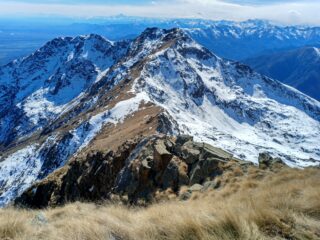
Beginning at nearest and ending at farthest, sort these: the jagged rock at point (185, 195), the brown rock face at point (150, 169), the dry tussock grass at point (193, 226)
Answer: the dry tussock grass at point (193, 226) < the jagged rock at point (185, 195) < the brown rock face at point (150, 169)

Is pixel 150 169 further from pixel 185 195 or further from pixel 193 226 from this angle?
pixel 193 226

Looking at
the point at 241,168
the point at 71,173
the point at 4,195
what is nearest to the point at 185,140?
the point at 241,168

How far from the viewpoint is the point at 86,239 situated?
6656 mm

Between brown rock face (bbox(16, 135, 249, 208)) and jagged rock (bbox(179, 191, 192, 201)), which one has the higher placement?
jagged rock (bbox(179, 191, 192, 201))

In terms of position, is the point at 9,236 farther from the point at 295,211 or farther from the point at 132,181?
the point at 132,181

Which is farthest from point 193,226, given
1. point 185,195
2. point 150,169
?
point 150,169

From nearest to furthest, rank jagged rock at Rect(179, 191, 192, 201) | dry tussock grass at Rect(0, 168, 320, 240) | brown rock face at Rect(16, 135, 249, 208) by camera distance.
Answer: dry tussock grass at Rect(0, 168, 320, 240) < jagged rock at Rect(179, 191, 192, 201) < brown rock face at Rect(16, 135, 249, 208)

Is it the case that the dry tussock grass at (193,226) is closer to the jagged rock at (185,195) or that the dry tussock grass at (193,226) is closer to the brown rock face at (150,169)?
the jagged rock at (185,195)

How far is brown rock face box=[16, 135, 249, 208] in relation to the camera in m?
22.9

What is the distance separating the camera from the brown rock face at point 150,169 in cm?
2289

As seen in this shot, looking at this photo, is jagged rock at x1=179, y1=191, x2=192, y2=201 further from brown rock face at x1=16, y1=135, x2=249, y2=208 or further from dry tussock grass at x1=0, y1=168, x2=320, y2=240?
dry tussock grass at x1=0, y1=168, x2=320, y2=240

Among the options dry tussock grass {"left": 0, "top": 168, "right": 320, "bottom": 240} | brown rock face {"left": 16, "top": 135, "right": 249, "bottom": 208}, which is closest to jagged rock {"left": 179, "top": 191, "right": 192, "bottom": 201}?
brown rock face {"left": 16, "top": 135, "right": 249, "bottom": 208}

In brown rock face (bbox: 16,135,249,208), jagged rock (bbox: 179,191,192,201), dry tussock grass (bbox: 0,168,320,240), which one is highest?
dry tussock grass (bbox: 0,168,320,240)

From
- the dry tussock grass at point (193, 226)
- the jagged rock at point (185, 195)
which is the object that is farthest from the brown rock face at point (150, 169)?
the dry tussock grass at point (193, 226)
